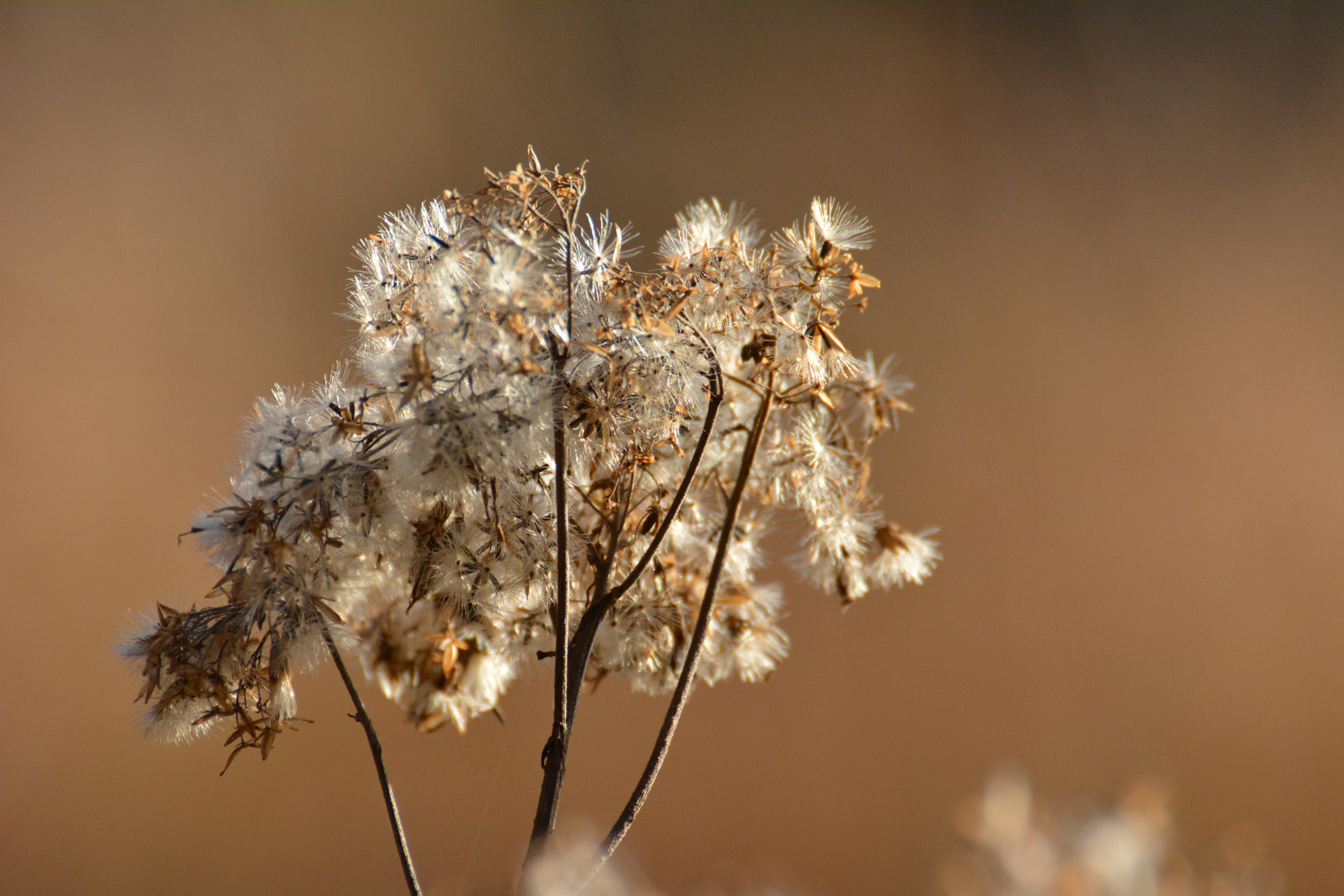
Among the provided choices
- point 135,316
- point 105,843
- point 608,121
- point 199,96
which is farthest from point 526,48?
point 105,843

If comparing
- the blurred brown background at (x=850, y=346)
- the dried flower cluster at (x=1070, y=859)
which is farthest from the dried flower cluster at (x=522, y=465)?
the blurred brown background at (x=850, y=346)

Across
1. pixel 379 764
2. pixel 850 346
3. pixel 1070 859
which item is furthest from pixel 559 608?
pixel 850 346

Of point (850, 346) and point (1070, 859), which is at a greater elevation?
point (850, 346)

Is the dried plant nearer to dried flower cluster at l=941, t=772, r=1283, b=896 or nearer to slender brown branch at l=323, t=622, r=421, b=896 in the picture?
slender brown branch at l=323, t=622, r=421, b=896

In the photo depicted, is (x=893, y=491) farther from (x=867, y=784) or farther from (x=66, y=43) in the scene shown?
(x=66, y=43)

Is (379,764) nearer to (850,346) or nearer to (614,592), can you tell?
(614,592)

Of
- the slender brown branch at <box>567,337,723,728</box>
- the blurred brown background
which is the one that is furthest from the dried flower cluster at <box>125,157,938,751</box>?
the blurred brown background
